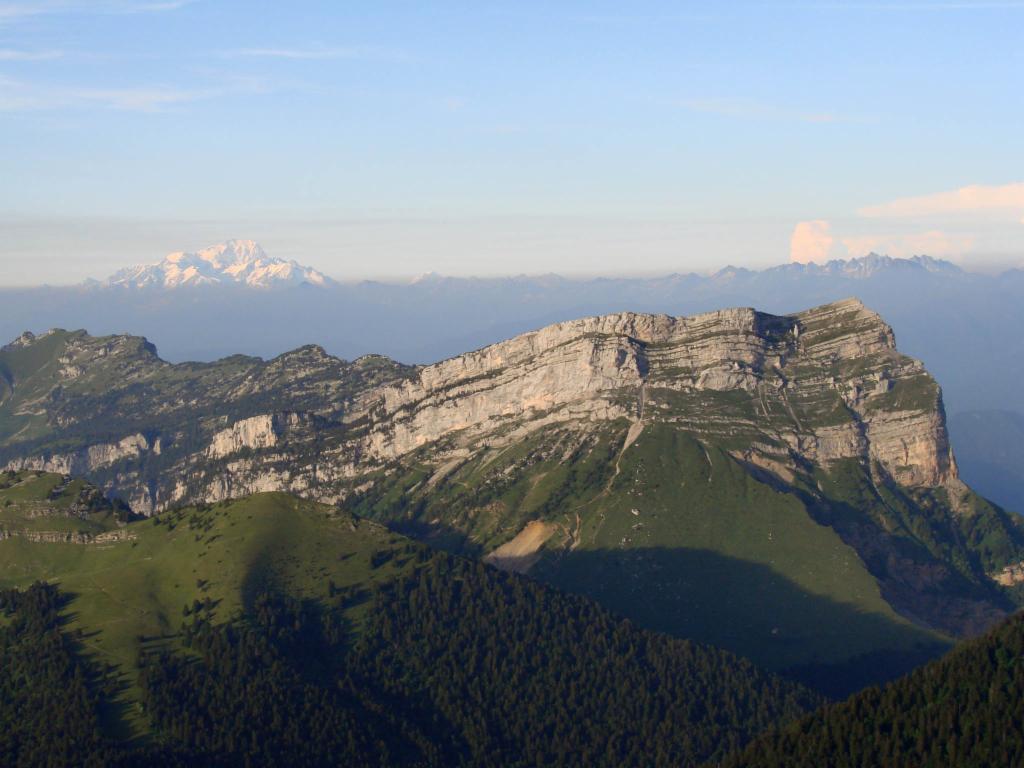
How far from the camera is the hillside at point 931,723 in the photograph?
544ft

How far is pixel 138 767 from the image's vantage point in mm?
198250

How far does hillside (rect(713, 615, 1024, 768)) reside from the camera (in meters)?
166

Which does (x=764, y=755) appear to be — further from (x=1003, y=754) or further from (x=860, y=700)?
(x=1003, y=754)

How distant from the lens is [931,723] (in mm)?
170750

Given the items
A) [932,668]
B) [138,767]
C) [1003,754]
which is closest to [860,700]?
[932,668]

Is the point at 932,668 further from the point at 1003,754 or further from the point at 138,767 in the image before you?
the point at 138,767

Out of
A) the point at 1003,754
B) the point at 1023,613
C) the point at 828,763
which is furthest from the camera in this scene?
the point at 1023,613

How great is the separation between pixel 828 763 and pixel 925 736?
12.0 m

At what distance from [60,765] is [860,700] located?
356ft

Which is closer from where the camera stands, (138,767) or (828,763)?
(828,763)

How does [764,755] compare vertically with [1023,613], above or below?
below

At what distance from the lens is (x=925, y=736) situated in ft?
557

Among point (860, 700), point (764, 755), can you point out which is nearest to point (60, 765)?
point (764, 755)

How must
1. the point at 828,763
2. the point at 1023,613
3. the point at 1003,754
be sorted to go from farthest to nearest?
the point at 1023,613 → the point at 828,763 → the point at 1003,754
